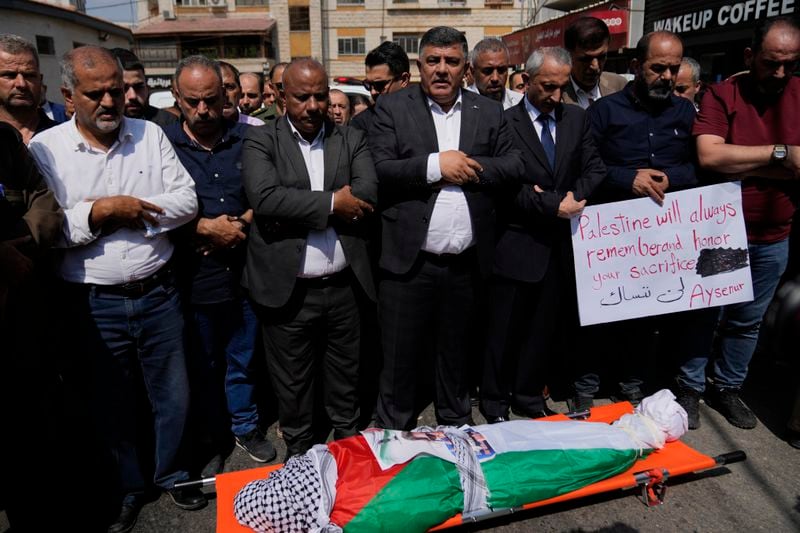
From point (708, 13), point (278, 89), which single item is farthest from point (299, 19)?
point (278, 89)

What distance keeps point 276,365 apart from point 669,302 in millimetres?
2416

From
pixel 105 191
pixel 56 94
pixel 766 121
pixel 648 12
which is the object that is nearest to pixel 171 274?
pixel 105 191

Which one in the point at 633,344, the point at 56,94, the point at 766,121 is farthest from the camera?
the point at 56,94

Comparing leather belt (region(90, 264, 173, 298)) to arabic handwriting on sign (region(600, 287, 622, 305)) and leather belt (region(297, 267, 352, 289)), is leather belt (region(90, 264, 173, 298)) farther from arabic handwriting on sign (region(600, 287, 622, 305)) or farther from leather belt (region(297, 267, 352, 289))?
arabic handwriting on sign (region(600, 287, 622, 305))

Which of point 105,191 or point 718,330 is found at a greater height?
point 105,191

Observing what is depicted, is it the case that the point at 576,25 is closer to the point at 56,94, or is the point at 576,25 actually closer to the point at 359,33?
the point at 56,94

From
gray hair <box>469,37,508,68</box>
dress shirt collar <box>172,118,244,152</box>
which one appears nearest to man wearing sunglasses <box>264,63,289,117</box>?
gray hair <box>469,37,508,68</box>

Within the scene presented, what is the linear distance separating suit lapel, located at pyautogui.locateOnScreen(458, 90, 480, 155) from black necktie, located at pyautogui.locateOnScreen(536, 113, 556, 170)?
0.42m

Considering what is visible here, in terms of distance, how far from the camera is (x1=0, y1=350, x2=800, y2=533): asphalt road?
2732 millimetres

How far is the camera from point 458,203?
2.99m

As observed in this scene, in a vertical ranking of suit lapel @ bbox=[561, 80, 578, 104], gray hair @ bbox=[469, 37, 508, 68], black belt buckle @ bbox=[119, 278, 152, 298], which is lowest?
black belt buckle @ bbox=[119, 278, 152, 298]

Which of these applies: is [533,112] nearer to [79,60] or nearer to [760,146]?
[760,146]

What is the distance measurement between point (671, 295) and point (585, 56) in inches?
68.2

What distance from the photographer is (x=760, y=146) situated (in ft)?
10.3
